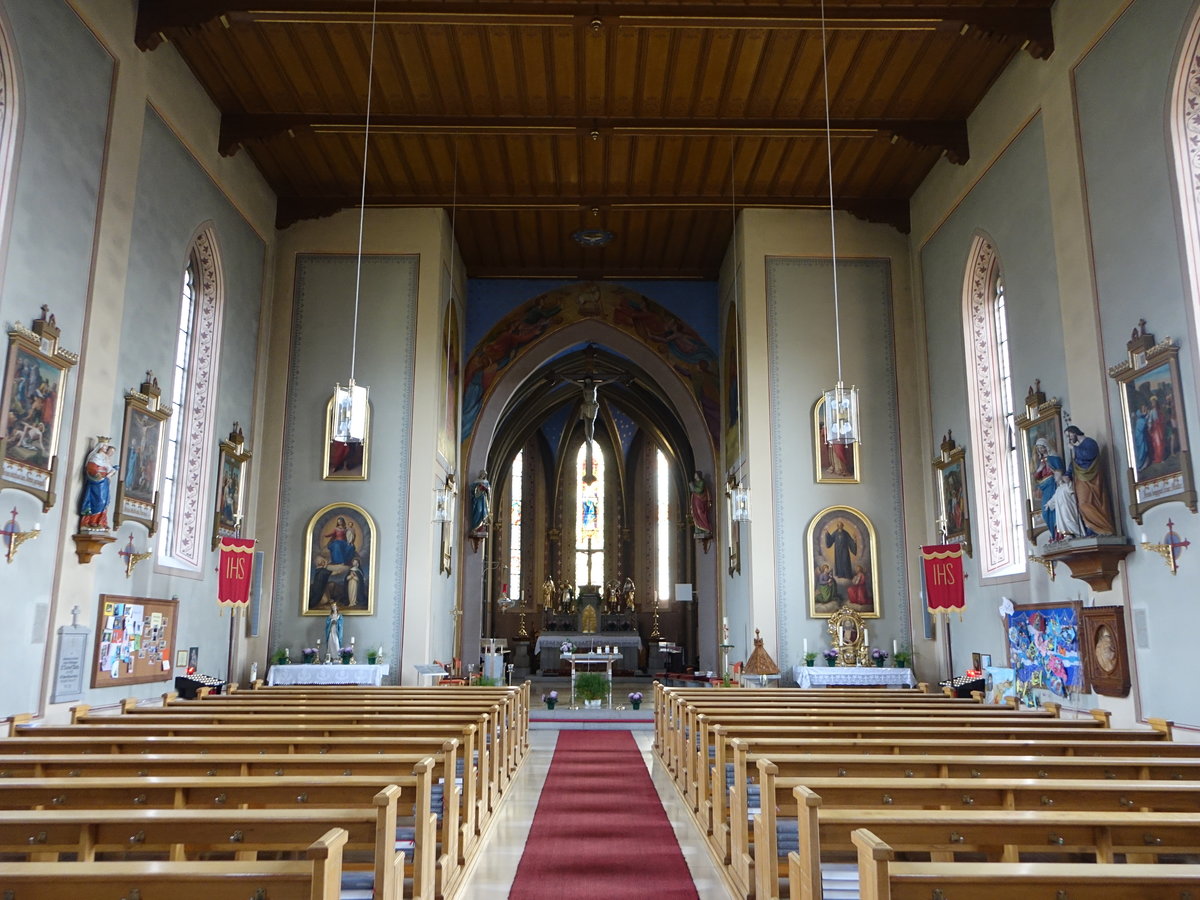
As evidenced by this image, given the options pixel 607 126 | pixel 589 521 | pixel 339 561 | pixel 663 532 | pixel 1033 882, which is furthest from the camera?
pixel 589 521

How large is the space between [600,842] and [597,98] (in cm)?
1013

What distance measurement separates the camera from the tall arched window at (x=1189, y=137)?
8117 mm

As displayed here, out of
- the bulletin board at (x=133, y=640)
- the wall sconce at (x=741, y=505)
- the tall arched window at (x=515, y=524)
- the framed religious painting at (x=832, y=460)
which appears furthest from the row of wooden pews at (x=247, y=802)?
the tall arched window at (x=515, y=524)

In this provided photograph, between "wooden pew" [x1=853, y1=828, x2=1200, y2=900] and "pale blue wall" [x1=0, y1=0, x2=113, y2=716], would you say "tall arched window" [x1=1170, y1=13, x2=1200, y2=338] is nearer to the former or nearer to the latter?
"wooden pew" [x1=853, y1=828, x2=1200, y2=900]

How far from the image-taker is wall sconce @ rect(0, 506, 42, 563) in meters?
7.94

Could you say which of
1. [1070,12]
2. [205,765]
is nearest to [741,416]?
[1070,12]

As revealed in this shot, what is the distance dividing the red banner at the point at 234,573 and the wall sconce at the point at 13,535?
4.20m

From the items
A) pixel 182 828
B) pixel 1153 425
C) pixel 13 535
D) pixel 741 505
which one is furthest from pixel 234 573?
pixel 1153 425

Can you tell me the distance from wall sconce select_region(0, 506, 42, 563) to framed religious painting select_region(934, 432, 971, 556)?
11216 millimetres

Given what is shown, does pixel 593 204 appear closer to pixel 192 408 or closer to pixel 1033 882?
pixel 192 408

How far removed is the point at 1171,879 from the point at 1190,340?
688 cm

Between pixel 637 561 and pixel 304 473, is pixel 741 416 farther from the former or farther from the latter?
pixel 637 561

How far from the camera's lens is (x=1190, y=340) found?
7945mm

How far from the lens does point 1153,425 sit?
834cm
